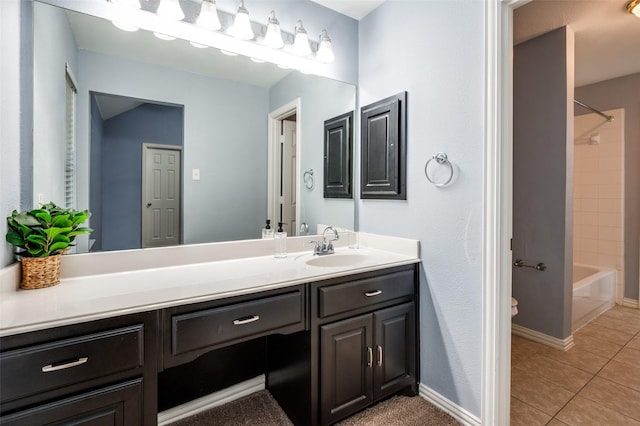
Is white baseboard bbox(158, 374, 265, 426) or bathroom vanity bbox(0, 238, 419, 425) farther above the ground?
bathroom vanity bbox(0, 238, 419, 425)

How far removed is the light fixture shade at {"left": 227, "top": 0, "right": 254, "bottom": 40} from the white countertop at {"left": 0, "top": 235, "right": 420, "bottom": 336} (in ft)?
3.79

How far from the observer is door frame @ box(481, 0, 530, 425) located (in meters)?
1.40

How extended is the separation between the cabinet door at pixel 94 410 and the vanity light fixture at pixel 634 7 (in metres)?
3.42

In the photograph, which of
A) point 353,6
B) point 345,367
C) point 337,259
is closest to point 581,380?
point 345,367

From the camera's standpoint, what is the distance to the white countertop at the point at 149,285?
93 centimetres

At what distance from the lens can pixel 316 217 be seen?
2.11m

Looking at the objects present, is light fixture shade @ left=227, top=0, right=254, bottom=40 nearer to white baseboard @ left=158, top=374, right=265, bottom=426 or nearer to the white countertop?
the white countertop

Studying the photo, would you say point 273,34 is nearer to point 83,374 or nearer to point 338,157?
point 338,157

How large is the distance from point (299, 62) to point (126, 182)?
3.99ft

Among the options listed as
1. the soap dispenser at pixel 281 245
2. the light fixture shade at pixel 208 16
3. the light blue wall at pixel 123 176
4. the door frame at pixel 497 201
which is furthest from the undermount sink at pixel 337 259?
the light fixture shade at pixel 208 16

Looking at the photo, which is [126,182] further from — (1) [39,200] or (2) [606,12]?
(2) [606,12]

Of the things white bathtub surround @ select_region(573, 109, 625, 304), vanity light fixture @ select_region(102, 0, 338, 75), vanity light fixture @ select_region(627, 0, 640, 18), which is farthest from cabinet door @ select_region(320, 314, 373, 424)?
white bathtub surround @ select_region(573, 109, 625, 304)

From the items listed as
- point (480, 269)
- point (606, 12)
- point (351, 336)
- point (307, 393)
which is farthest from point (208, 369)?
point (606, 12)

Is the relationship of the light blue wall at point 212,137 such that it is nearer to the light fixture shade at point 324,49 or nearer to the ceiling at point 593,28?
the light fixture shade at point 324,49
